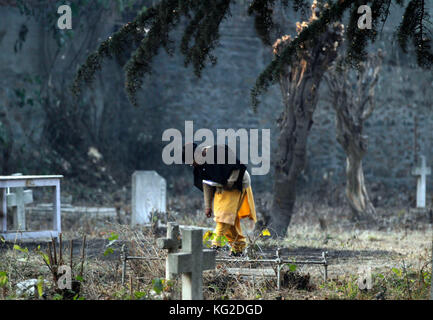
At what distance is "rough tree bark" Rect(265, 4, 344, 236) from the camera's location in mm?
9555

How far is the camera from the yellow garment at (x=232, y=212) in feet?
24.3

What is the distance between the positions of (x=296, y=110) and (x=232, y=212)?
9.10 ft

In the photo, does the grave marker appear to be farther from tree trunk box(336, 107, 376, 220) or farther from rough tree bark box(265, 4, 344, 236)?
tree trunk box(336, 107, 376, 220)

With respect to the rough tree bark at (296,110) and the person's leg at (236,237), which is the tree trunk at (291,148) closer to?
the rough tree bark at (296,110)

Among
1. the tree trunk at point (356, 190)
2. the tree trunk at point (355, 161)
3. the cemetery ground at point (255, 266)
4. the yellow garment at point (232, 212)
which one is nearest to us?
the cemetery ground at point (255, 266)

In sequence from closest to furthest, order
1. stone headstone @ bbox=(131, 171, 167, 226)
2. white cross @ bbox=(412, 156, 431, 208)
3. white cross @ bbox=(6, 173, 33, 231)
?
white cross @ bbox=(6, 173, 33, 231) < stone headstone @ bbox=(131, 171, 167, 226) < white cross @ bbox=(412, 156, 431, 208)

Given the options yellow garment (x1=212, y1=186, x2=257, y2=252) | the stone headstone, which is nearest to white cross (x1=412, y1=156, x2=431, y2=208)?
the stone headstone

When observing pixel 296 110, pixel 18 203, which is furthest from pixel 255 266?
pixel 18 203

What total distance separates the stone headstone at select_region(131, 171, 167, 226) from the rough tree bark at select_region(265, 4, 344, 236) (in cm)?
198

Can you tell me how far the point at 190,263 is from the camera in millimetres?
4340

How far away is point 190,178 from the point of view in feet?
50.7

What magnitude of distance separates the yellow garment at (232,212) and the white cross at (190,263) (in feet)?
9.35

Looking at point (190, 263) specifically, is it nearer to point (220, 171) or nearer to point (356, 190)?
point (220, 171)

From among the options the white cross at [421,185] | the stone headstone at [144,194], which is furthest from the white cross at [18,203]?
the white cross at [421,185]
